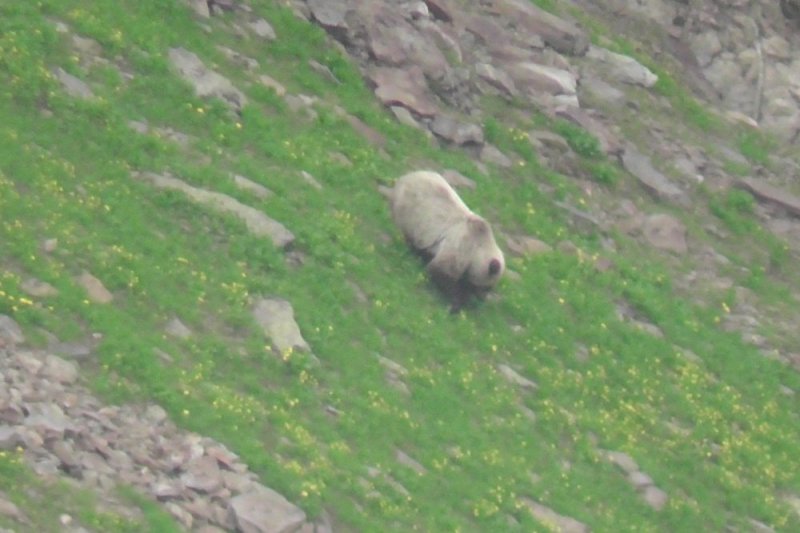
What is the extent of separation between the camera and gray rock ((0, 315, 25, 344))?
51.8ft

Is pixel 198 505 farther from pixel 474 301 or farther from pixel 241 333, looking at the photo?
pixel 474 301

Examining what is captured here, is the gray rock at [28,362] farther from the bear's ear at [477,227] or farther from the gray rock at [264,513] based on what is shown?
the bear's ear at [477,227]

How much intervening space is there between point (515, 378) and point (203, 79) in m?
7.15

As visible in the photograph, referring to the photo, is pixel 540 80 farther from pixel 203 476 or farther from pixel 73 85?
pixel 203 476

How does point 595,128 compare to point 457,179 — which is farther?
point 595,128

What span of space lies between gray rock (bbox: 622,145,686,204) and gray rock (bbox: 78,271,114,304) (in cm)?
1391

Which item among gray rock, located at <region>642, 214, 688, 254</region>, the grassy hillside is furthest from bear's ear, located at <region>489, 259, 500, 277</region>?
gray rock, located at <region>642, 214, 688, 254</region>

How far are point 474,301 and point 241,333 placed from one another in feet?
16.4

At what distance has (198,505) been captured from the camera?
14758 millimetres

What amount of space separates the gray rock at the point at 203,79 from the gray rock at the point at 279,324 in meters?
5.51

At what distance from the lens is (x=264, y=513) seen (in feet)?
49.2

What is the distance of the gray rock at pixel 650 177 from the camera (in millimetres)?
28844

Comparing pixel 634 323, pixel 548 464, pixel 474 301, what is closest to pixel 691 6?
pixel 634 323

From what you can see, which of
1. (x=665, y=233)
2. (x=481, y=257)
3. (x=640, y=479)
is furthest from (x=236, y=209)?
(x=665, y=233)
